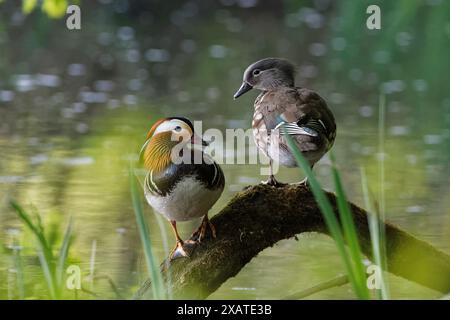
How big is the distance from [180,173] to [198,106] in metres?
7.99

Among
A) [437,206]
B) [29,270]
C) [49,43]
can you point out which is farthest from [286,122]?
[49,43]

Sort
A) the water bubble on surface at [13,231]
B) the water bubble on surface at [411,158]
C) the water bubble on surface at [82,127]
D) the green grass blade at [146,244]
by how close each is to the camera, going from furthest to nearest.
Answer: the water bubble on surface at [82,127] → the water bubble on surface at [411,158] → the water bubble on surface at [13,231] → the green grass blade at [146,244]

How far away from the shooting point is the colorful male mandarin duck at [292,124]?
4.05 metres

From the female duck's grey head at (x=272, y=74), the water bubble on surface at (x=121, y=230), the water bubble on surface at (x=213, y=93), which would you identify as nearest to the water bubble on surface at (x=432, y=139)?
the water bubble on surface at (x=213, y=93)

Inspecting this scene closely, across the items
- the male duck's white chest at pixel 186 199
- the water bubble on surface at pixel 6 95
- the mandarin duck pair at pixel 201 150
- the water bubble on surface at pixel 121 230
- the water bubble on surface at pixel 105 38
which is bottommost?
the water bubble on surface at pixel 121 230

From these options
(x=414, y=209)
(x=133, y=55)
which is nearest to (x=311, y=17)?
(x=133, y=55)

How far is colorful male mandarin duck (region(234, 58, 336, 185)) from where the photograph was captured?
13.3ft

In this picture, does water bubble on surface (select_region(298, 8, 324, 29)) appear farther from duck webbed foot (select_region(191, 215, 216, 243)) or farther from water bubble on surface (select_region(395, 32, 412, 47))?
duck webbed foot (select_region(191, 215, 216, 243))

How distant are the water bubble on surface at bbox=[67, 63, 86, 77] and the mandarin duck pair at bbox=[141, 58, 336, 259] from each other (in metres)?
9.59

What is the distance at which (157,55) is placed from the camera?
1513 centimetres

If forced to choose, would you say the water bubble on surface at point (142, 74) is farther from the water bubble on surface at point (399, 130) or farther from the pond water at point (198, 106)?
the water bubble on surface at point (399, 130)

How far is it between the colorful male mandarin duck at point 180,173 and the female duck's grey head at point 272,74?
0.81 m

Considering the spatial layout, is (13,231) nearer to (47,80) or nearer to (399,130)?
(399,130)

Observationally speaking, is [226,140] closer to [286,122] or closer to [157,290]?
[286,122]
